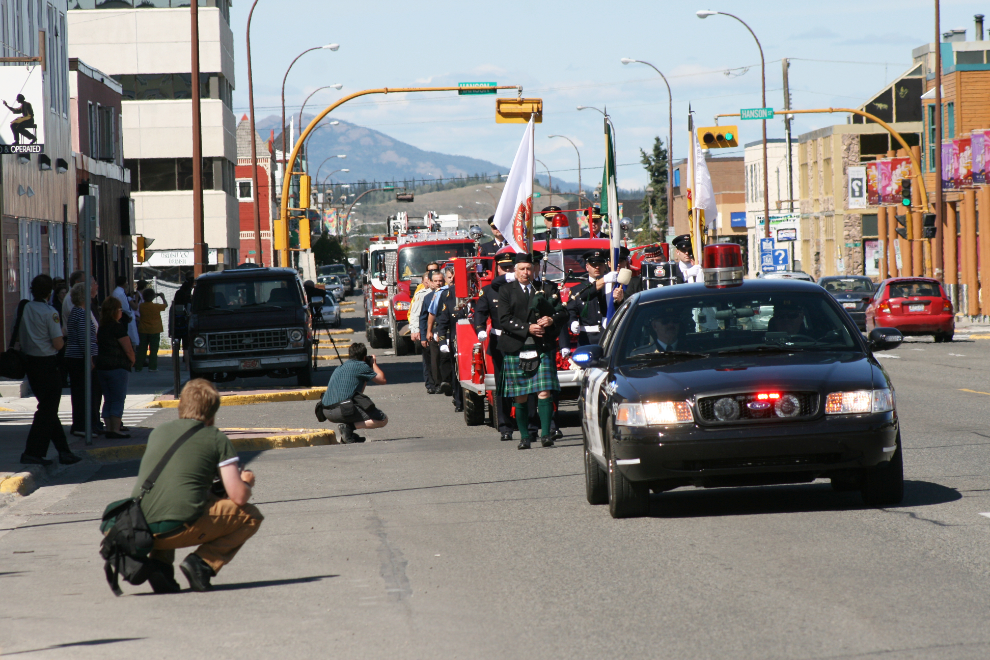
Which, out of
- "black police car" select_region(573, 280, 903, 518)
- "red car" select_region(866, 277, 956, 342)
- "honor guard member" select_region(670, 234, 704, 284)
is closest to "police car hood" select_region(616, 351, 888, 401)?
"black police car" select_region(573, 280, 903, 518)

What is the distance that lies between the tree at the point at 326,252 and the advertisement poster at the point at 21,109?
75340mm

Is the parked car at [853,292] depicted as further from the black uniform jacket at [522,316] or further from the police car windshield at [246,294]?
the black uniform jacket at [522,316]

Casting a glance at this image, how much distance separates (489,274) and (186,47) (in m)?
47.5

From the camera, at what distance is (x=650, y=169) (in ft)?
430

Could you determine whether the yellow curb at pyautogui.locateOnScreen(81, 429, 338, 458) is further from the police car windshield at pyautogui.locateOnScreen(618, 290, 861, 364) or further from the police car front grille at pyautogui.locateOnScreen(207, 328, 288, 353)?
the police car front grille at pyautogui.locateOnScreen(207, 328, 288, 353)

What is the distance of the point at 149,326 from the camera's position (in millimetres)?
29281

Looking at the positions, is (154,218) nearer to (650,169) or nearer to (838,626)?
(838,626)

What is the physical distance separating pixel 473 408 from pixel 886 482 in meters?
8.23

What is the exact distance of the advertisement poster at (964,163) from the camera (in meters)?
43.5

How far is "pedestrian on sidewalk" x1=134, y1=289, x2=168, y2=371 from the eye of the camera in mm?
28750

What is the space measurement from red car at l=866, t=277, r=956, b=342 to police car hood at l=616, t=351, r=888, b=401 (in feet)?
82.0

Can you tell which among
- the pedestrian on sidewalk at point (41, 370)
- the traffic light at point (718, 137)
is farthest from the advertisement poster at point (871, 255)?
the pedestrian on sidewalk at point (41, 370)

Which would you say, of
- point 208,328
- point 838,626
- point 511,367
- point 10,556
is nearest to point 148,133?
point 208,328

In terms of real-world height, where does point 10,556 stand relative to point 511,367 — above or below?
below
